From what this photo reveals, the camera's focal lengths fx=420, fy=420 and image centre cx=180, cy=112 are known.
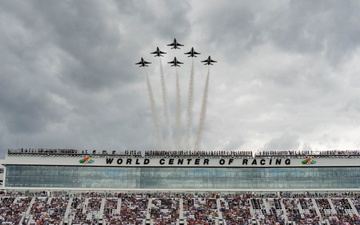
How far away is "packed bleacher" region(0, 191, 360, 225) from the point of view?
86.0 m

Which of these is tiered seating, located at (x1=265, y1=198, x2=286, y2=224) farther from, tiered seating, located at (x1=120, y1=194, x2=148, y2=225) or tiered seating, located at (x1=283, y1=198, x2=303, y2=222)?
tiered seating, located at (x1=120, y1=194, x2=148, y2=225)

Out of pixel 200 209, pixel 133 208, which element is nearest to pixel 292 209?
pixel 200 209

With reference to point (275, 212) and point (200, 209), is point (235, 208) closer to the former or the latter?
point (200, 209)

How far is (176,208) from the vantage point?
91.6 meters

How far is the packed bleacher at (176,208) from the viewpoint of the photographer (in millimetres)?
86000

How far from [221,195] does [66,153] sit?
3904 centimetres

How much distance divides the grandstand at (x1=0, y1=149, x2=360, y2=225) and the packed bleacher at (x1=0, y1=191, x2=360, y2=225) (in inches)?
8.6

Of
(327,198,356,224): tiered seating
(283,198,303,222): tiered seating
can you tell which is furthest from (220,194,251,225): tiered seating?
(327,198,356,224): tiered seating

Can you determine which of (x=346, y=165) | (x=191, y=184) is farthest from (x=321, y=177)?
(x=191, y=184)

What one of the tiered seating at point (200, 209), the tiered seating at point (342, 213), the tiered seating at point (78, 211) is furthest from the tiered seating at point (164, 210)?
the tiered seating at point (342, 213)

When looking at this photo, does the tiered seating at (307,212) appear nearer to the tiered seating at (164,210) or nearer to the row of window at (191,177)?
the row of window at (191,177)

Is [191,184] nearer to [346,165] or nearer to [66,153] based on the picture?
[66,153]

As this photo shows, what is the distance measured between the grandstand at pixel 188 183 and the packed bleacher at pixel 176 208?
218mm

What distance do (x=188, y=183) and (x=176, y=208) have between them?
42.4ft
